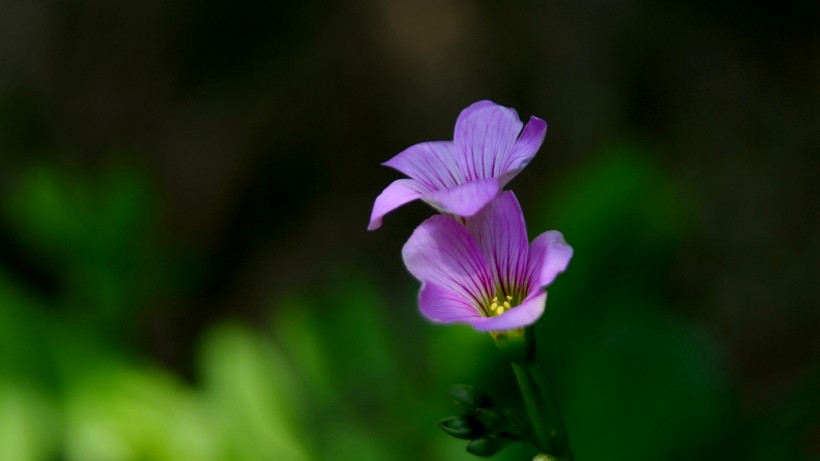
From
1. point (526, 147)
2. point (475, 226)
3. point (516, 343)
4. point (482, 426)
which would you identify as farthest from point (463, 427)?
point (526, 147)

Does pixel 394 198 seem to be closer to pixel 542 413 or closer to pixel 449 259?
pixel 449 259

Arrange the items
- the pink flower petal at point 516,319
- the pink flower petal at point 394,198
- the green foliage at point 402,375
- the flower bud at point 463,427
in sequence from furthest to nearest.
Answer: the green foliage at point 402,375 < the flower bud at point 463,427 < the pink flower petal at point 394,198 < the pink flower petal at point 516,319

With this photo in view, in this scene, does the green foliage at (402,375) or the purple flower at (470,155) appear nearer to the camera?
the purple flower at (470,155)

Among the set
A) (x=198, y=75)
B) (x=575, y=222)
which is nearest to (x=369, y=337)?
(x=575, y=222)

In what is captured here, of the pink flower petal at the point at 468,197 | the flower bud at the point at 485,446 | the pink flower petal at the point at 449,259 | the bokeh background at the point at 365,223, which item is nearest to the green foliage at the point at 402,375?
the bokeh background at the point at 365,223

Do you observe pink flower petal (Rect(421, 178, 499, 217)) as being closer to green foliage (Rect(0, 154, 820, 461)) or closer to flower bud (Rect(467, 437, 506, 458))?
flower bud (Rect(467, 437, 506, 458))

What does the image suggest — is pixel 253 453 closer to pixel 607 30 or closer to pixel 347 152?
pixel 347 152

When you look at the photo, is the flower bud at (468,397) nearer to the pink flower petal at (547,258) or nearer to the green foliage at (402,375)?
the pink flower petal at (547,258)
